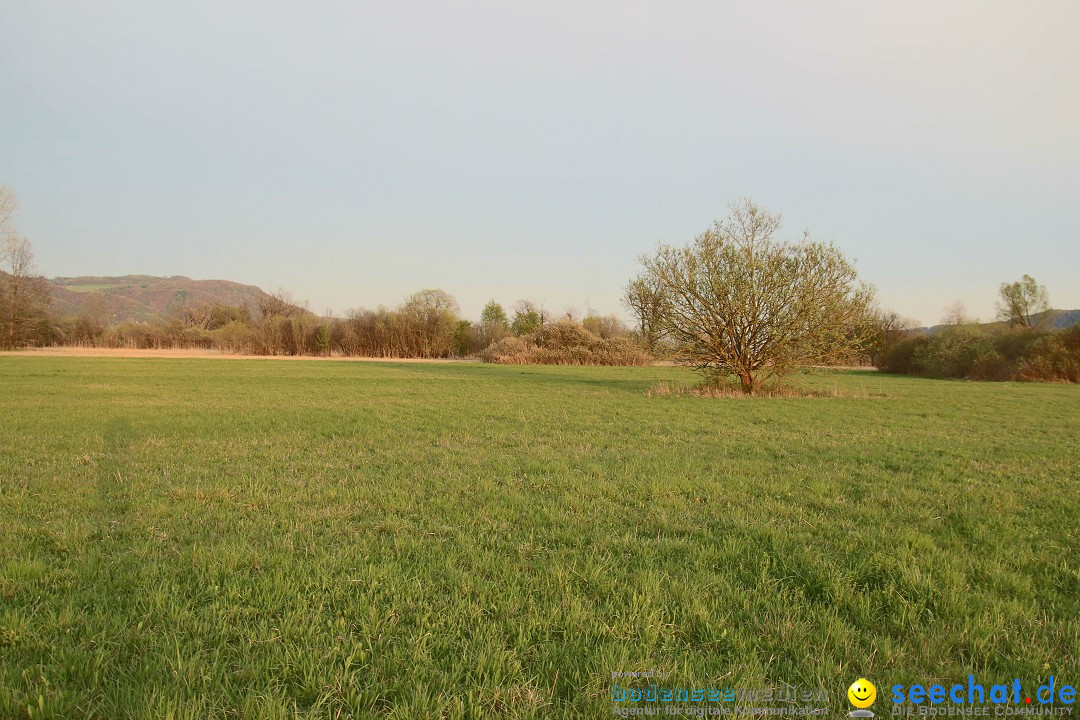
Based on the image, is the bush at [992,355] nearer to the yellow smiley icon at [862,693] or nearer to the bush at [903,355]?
the bush at [903,355]

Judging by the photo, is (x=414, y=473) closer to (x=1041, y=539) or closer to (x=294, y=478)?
(x=294, y=478)

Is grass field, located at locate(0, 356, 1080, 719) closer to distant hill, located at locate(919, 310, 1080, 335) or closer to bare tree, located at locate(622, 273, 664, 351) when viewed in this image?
bare tree, located at locate(622, 273, 664, 351)

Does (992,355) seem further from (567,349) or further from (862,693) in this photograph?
(862,693)

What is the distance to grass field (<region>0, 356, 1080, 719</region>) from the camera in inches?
99.3

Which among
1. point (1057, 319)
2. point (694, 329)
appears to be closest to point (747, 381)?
point (694, 329)

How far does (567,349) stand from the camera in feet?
174

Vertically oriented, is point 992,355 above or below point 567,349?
below

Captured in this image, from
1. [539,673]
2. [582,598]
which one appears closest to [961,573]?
[582,598]

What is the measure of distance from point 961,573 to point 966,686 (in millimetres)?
1527

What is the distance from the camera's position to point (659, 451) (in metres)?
8.83

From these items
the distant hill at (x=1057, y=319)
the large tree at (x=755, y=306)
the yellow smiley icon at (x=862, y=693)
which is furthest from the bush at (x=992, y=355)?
the yellow smiley icon at (x=862, y=693)

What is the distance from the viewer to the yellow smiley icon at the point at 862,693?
2361mm

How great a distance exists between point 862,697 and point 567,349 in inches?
2003

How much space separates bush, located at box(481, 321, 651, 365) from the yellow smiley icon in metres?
50.0
